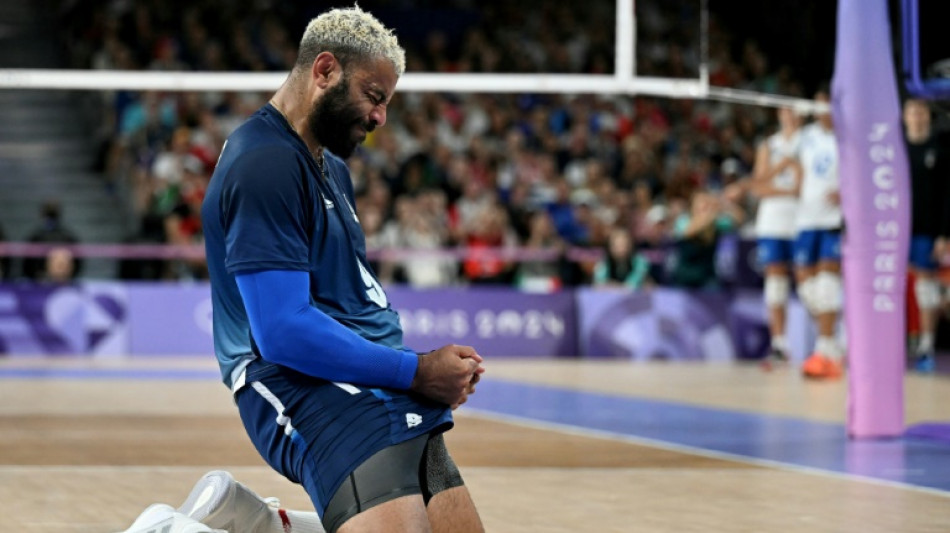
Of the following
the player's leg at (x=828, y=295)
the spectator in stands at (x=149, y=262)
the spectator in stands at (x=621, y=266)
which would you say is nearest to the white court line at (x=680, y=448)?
the player's leg at (x=828, y=295)

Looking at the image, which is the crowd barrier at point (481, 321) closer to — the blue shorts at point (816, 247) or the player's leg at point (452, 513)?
the blue shorts at point (816, 247)

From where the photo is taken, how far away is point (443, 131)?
2128 cm

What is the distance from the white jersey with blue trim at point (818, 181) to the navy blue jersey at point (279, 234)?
10279 mm

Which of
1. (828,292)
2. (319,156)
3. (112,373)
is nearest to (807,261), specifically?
(828,292)

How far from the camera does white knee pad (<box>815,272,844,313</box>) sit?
1436 cm

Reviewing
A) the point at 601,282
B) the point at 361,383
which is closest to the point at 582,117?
the point at 601,282

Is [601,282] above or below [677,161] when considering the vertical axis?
below

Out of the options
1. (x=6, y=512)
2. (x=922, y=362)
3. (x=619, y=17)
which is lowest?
(x=922, y=362)

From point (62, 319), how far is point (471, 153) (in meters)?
6.08

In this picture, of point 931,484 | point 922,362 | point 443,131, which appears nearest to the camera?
point 931,484

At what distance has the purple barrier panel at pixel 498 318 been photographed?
60.0 ft

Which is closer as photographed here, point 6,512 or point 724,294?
point 6,512

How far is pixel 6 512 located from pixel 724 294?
42.5 ft

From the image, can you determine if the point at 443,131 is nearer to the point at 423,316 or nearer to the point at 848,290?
the point at 423,316
